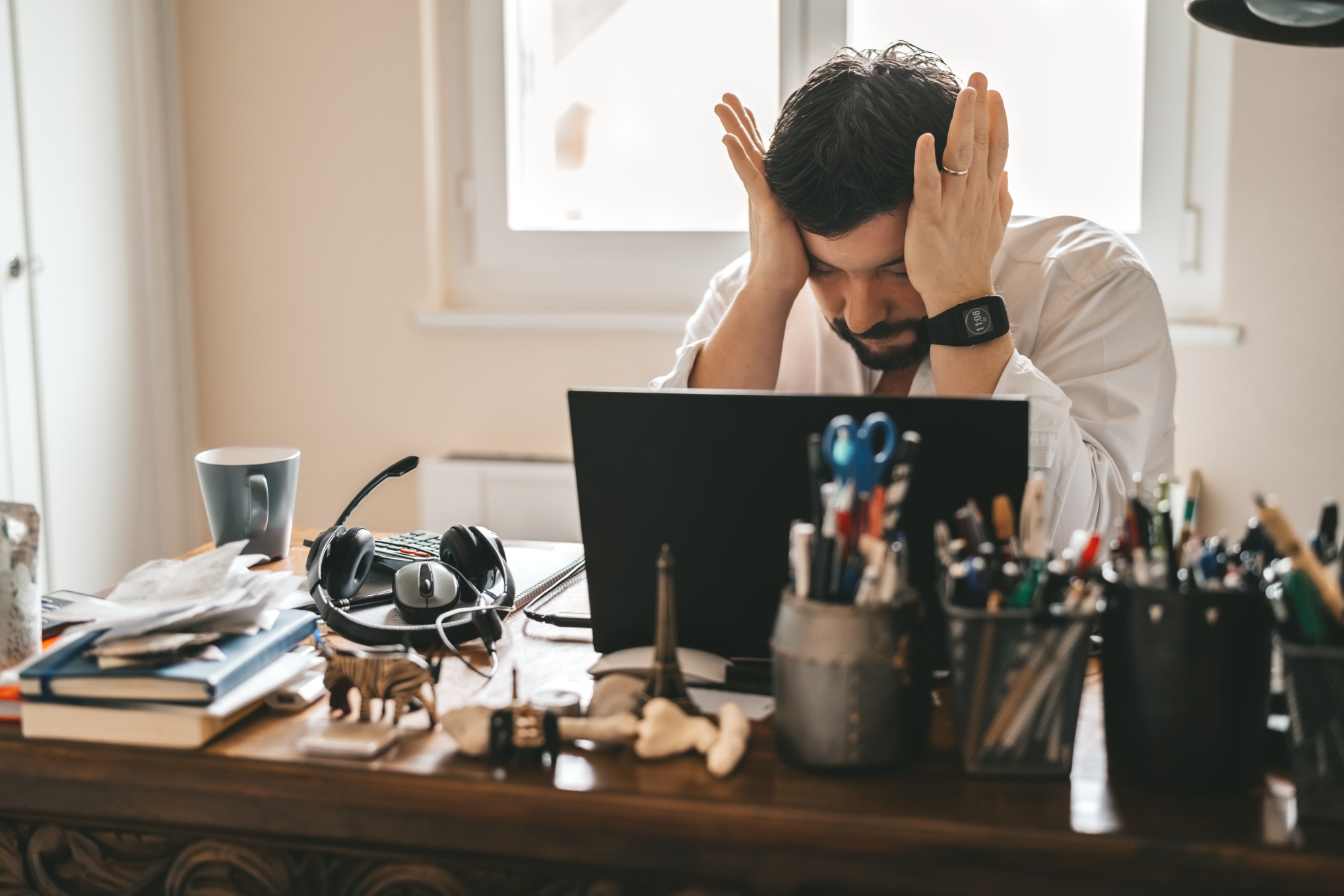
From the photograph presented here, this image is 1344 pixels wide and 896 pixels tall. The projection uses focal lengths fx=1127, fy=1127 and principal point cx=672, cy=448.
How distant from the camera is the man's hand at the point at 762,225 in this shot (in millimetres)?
1461

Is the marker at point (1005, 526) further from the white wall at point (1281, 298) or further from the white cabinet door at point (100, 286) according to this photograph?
the white cabinet door at point (100, 286)

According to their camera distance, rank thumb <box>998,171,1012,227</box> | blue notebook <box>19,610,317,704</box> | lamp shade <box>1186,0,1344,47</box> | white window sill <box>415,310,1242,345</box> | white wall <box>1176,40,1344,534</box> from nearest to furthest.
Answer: blue notebook <box>19,610,317,704</box> → lamp shade <box>1186,0,1344,47</box> → thumb <box>998,171,1012,227</box> → white wall <box>1176,40,1344,534</box> → white window sill <box>415,310,1242,345</box>

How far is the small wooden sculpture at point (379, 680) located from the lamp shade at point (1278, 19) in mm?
868

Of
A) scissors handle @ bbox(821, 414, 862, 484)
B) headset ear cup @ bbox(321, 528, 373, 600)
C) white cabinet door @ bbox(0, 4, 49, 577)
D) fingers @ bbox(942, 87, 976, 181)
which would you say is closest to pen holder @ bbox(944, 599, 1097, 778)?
scissors handle @ bbox(821, 414, 862, 484)

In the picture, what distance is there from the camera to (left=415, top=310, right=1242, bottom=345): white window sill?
7.30ft

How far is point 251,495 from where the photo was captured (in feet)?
4.05

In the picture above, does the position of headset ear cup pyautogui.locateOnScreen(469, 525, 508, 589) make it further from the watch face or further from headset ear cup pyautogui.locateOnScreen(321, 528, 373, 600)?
the watch face

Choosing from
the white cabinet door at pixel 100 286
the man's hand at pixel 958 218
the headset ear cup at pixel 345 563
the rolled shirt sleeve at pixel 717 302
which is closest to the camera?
the headset ear cup at pixel 345 563

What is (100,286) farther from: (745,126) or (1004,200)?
(1004,200)

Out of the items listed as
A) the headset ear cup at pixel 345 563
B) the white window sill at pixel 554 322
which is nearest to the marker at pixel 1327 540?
the headset ear cup at pixel 345 563

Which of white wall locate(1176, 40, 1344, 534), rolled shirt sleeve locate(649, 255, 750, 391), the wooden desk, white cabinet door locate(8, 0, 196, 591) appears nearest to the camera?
the wooden desk

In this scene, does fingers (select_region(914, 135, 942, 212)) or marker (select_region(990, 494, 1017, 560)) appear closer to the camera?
marker (select_region(990, 494, 1017, 560))

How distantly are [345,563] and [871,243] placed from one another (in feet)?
2.31

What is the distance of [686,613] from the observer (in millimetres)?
893
